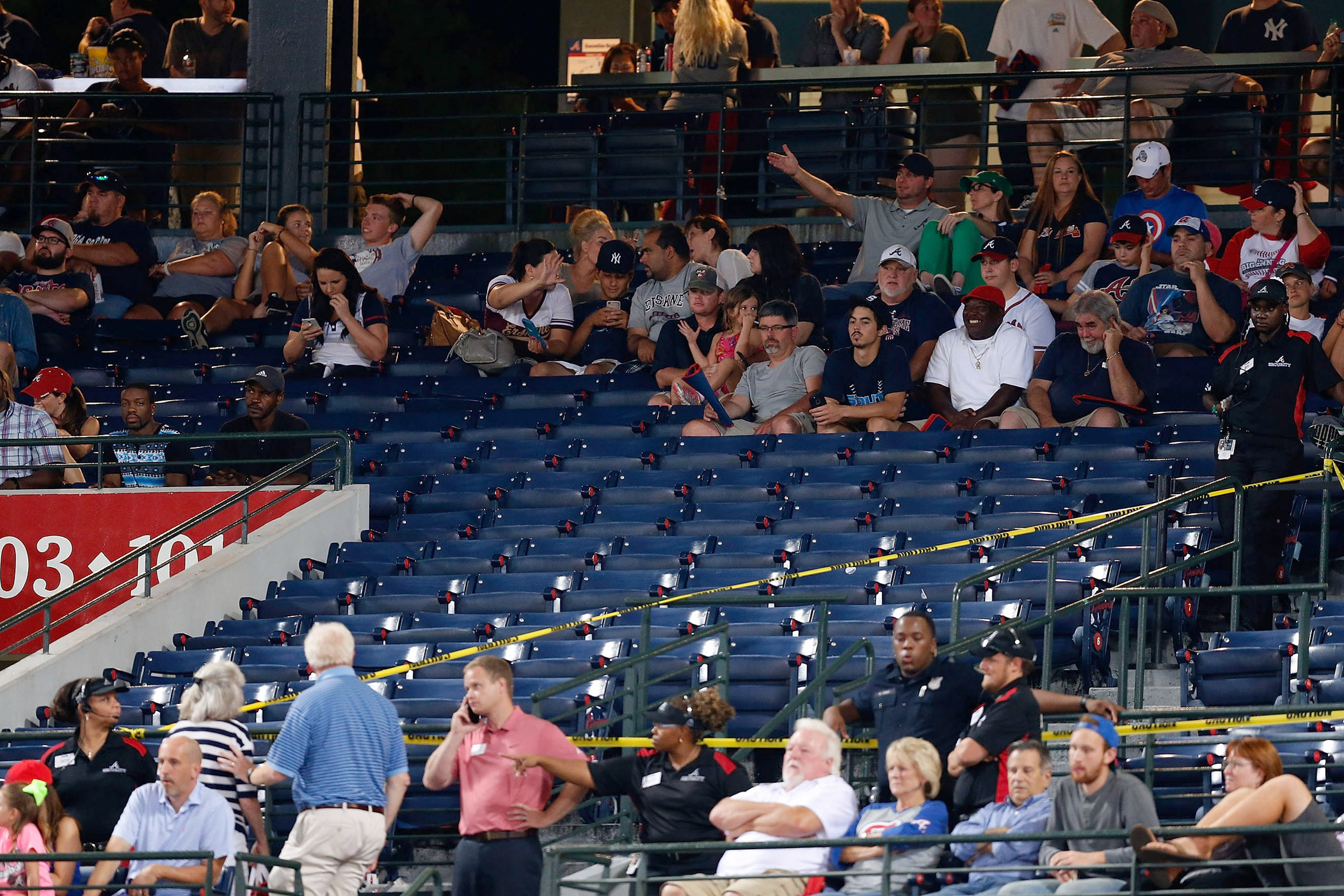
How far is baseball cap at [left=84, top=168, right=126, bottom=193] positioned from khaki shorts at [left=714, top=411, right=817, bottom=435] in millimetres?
6312

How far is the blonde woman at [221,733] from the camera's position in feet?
31.1

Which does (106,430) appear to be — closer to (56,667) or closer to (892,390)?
(56,667)

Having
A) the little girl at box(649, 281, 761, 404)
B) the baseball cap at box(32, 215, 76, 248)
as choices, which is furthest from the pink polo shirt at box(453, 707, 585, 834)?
the baseball cap at box(32, 215, 76, 248)

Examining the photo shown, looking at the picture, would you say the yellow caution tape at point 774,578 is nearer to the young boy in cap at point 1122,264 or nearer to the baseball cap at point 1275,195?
the young boy in cap at point 1122,264

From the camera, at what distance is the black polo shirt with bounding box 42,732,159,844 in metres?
9.84

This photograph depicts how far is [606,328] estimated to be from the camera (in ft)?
51.5

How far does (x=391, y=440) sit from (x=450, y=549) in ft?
Result: 5.79

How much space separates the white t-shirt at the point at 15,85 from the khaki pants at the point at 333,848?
12.2 metres

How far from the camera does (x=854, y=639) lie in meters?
11.2

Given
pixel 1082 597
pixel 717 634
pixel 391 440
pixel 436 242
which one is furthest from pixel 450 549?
pixel 436 242

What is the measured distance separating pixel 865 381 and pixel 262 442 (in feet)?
12.6

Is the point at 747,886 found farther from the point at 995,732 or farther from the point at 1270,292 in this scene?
the point at 1270,292

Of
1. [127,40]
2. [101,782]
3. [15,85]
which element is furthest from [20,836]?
[15,85]

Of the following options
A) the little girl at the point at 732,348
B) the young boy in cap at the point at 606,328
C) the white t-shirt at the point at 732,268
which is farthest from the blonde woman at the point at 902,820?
the young boy in cap at the point at 606,328
